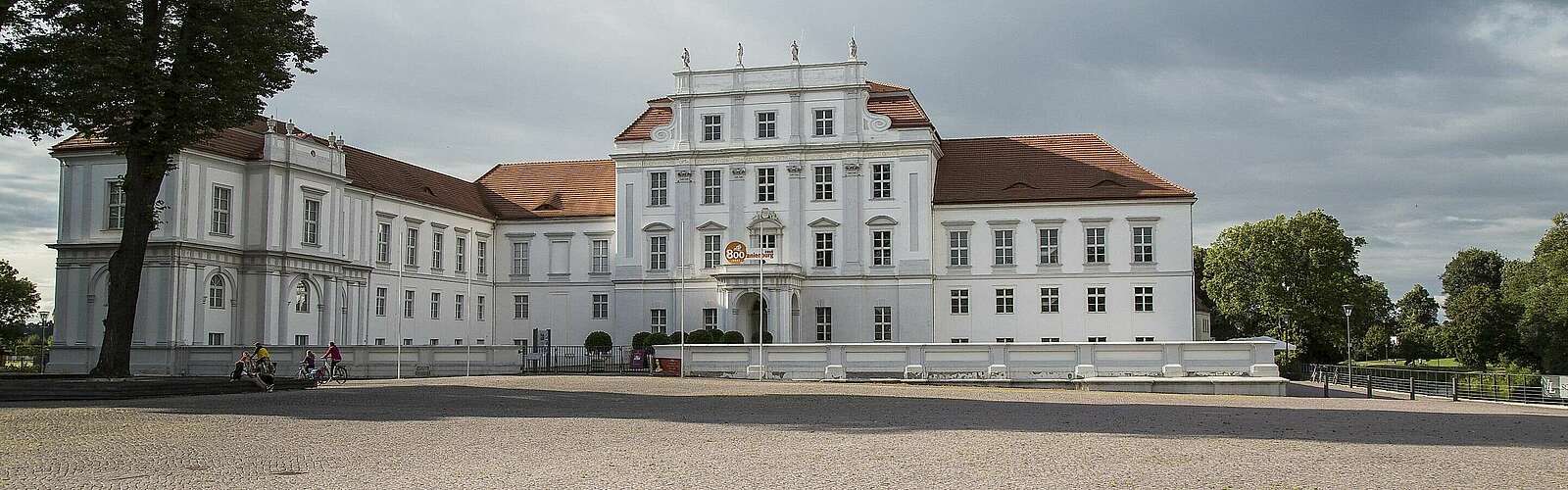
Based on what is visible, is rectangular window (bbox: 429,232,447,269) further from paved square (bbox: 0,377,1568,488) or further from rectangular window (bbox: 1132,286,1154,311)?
rectangular window (bbox: 1132,286,1154,311)

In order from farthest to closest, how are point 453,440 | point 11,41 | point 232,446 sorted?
point 11,41 < point 453,440 < point 232,446

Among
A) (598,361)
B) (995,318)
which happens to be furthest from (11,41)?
(995,318)

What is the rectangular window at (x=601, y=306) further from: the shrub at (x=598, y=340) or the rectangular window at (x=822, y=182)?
the rectangular window at (x=822, y=182)

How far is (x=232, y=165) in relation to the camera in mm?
44438

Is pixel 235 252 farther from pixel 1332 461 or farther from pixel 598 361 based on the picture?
pixel 1332 461

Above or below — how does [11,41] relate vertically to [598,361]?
above

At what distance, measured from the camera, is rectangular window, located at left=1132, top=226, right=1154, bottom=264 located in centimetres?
5394

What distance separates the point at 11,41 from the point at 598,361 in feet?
77.0

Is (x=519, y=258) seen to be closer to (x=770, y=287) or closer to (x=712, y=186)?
(x=712, y=186)

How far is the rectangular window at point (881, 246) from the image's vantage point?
181ft

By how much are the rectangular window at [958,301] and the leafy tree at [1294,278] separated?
2172 cm

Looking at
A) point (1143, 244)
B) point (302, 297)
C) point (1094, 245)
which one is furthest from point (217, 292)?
point (1143, 244)

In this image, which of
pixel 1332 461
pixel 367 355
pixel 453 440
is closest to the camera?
pixel 1332 461

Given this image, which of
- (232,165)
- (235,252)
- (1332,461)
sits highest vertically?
(232,165)
